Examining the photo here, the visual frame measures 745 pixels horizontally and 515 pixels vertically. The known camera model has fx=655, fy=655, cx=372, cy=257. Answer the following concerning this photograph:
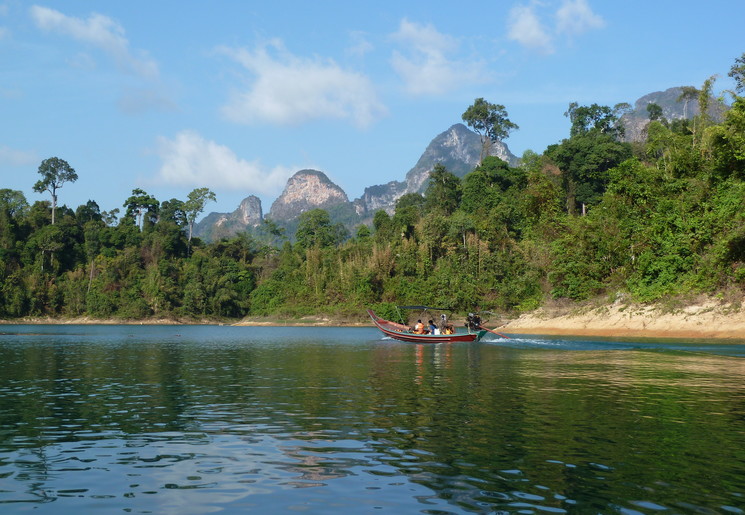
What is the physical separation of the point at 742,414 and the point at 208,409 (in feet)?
43.5

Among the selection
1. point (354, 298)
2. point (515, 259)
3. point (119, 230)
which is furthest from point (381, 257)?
point (119, 230)

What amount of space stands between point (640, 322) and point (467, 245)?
49.7m

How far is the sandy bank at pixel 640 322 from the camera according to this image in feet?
151

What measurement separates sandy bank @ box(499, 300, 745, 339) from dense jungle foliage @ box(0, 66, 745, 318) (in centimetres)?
185

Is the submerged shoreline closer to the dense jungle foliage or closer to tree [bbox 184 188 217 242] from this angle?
the dense jungle foliage

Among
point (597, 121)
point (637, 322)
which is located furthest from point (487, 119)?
point (637, 322)

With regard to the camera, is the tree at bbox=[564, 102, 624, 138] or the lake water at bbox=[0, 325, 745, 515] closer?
the lake water at bbox=[0, 325, 745, 515]

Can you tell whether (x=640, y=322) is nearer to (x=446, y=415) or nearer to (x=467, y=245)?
(x=446, y=415)

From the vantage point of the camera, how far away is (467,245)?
331 feet

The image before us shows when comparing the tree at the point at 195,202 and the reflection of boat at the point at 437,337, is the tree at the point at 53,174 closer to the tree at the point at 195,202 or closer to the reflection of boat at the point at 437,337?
the tree at the point at 195,202

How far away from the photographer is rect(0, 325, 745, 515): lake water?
898 cm

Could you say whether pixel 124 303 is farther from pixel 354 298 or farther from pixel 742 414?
pixel 742 414

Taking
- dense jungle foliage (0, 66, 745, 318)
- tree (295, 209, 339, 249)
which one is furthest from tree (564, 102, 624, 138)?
tree (295, 209, 339, 249)

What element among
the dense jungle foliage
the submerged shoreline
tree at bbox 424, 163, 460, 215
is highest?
tree at bbox 424, 163, 460, 215
